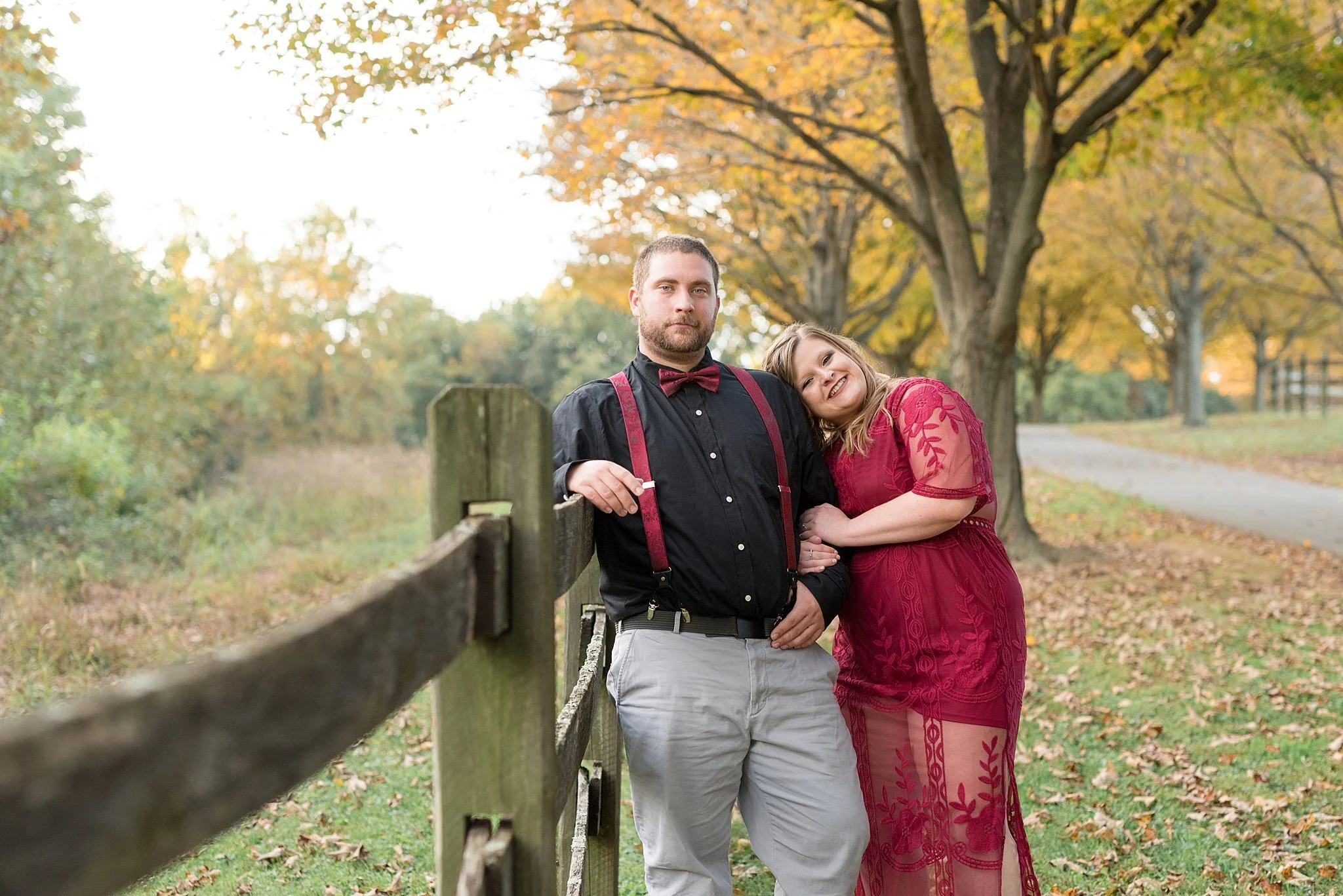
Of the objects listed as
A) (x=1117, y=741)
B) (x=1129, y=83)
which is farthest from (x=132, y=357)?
(x=1117, y=741)

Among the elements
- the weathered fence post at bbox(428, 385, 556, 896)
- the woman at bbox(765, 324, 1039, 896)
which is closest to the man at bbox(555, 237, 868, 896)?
the woman at bbox(765, 324, 1039, 896)

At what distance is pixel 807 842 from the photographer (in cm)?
287

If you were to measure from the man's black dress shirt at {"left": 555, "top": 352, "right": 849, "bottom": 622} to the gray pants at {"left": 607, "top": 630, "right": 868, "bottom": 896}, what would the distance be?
0.13 metres

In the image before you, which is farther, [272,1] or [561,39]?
[561,39]

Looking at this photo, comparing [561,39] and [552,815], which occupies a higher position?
[561,39]

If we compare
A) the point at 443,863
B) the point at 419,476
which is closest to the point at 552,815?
the point at 443,863

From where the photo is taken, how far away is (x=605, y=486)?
271 cm

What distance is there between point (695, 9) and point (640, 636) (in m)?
10.2

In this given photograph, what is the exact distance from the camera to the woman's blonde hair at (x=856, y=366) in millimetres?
3277

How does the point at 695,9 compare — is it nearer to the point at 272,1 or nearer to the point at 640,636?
the point at 272,1

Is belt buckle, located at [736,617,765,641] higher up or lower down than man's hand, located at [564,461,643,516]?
lower down

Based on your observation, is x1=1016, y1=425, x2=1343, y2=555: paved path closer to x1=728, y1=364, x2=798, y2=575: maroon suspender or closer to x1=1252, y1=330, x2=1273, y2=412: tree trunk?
x1=728, y1=364, x2=798, y2=575: maroon suspender

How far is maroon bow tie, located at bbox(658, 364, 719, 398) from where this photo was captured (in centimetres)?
304

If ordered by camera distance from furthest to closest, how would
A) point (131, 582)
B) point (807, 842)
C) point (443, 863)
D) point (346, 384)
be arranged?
point (346, 384) → point (131, 582) → point (807, 842) → point (443, 863)
